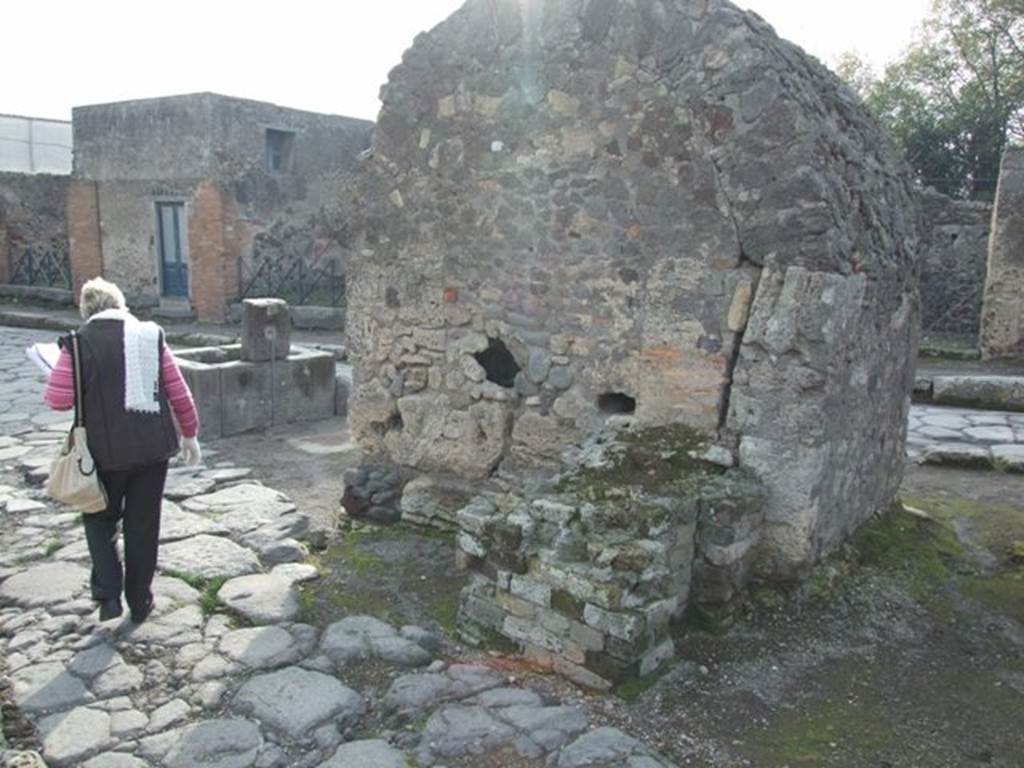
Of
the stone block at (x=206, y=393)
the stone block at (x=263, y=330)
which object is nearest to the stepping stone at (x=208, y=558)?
the stone block at (x=206, y=393)

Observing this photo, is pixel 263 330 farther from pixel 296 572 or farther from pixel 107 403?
pixel 107 403

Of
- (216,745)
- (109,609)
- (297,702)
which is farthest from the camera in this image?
(109,609)

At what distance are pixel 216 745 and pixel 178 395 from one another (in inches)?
68.6

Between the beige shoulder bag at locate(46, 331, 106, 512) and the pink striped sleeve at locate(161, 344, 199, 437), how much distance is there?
15.0 inches

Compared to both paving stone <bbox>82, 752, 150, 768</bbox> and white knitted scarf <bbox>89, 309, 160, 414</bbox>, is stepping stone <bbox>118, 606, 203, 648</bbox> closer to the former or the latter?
paving stone <bbox>82, 752, 150, 768</bbox>

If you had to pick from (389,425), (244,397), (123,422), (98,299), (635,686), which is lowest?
(635,686)

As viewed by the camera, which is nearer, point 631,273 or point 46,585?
point 46,585

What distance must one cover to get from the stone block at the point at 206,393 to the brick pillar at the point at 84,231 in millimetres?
11509

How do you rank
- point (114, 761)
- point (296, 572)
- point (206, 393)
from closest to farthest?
point (114, 761)
point (296, 572)
point (206, 393)

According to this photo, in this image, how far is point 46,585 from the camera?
4.61 m

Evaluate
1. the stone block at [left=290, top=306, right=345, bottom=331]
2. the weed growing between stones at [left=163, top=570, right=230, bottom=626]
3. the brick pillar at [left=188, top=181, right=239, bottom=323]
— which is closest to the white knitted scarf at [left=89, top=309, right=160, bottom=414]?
the weed growing between stones at [left=163, top=570, right=230, bottom=626]

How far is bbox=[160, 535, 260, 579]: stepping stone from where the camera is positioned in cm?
488

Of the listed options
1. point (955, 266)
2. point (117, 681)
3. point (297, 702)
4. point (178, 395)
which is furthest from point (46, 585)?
point (955, 266)

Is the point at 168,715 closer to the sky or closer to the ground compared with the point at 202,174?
closer to the ground
